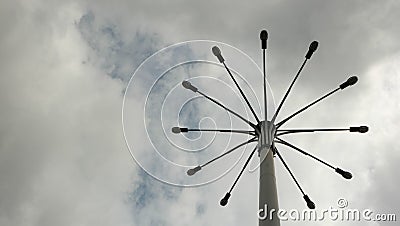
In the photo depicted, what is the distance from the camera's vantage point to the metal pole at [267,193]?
1759 centimetres

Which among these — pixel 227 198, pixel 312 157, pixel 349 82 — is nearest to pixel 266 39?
pixel 349 82

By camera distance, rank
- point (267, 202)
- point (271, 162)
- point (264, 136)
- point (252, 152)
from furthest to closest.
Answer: point (252, 152), point (264, 136), point (271, 162), point (267, 202)

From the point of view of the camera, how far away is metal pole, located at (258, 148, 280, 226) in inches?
693

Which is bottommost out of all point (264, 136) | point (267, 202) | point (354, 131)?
point (267, 202)

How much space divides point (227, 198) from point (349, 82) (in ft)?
27.2

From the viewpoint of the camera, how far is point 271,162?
2002 cm

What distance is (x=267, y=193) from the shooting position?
1873 centimetres

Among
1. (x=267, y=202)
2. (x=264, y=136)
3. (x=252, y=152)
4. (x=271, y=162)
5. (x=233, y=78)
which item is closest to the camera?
(x=267, y=202)

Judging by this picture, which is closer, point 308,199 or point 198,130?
point 308,199

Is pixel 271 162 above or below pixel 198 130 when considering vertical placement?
below

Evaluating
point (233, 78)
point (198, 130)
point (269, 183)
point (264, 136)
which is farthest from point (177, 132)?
point (269, 183)

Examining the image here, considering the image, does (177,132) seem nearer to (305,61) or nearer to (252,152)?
(252,152)

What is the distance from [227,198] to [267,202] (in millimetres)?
6896

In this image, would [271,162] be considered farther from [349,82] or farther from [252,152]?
[349,82]
